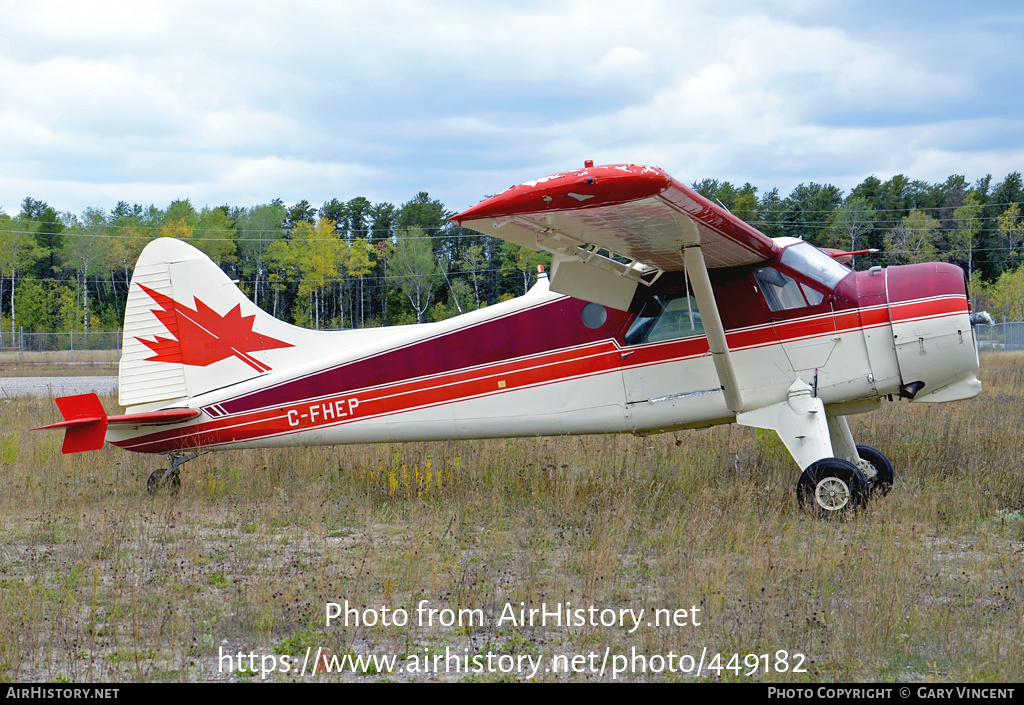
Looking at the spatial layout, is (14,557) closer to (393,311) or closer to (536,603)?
(536,603)

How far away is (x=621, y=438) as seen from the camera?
36.1ft

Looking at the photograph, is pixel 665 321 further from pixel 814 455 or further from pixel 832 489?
pixel 832 489

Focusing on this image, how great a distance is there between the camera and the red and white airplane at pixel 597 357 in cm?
716

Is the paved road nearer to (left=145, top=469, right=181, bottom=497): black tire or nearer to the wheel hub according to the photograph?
(left=145, top=469, right=181, bottom=497): black tire

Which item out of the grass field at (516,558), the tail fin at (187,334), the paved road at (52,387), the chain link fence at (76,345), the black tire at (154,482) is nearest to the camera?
the grass field at (516,558)

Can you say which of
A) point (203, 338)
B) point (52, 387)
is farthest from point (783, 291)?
point (52, 387)

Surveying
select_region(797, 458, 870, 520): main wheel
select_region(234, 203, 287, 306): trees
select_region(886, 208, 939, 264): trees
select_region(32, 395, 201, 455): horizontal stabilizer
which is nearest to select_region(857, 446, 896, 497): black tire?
select_region(797, 458, 870, 520): main wheel

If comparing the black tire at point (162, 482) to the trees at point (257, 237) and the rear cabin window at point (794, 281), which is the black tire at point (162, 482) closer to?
the rear cabin window at point (794, 281)

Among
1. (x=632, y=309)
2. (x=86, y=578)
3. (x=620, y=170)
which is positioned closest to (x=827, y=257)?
(x=632, y=309)

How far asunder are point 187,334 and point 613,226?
5.13m

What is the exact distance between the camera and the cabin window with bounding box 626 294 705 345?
771 centimetres

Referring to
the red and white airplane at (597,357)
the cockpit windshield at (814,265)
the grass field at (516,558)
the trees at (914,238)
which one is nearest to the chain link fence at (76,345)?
the red and white airplane at (597,357)

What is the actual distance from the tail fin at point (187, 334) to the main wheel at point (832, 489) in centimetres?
518

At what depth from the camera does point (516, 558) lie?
245 inches
